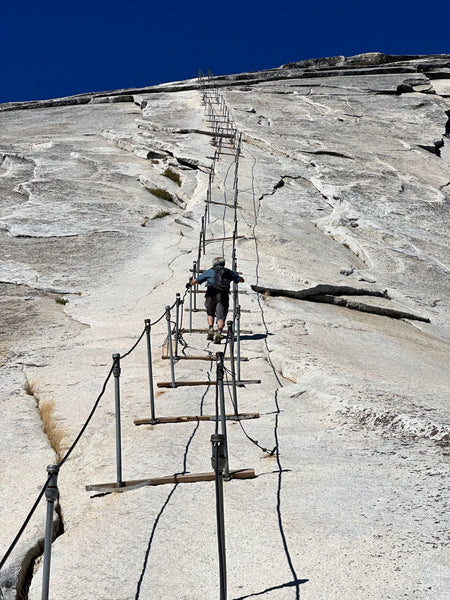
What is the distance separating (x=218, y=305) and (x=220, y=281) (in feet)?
1.45

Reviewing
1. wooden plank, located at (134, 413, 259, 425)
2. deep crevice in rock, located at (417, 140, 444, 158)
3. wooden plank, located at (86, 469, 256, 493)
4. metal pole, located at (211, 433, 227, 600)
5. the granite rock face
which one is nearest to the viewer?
metal pole, located at (211, 433, 227, 600)

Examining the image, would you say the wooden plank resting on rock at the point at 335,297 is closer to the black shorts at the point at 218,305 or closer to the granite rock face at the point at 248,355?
the granite rock face at the point at 248,355

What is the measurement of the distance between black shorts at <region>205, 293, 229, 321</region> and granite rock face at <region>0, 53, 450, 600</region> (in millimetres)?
504

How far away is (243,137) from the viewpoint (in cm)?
2966

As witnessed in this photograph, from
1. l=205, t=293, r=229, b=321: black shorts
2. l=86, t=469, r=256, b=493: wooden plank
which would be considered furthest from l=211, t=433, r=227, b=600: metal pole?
l=205, t=293, r=229, b=321: black shorts

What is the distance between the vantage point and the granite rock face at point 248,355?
15.3 ft

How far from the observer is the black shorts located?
12.0m

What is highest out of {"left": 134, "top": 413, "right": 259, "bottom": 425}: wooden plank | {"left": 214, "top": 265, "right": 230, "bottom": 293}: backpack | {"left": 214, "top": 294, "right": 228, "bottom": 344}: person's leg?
{"left": 214, "top": 265, "right": 230, "bottom": 293}: backpack

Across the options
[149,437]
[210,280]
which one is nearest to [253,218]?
[210,280]

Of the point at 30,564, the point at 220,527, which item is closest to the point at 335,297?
the point at 30,564

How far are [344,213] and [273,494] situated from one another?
16501 millimetres

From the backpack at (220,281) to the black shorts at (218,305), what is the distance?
0.11 metres

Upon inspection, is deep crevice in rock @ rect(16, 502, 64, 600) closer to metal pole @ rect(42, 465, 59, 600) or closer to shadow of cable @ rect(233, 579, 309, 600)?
metal pole @ rect(42, 465, 59, 600)

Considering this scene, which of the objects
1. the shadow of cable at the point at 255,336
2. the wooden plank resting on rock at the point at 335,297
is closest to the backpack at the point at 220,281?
the shadow of cable at the point at 255,336
